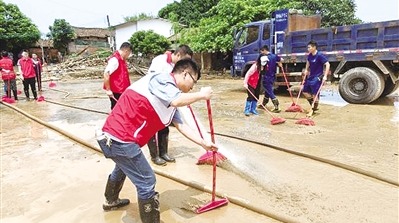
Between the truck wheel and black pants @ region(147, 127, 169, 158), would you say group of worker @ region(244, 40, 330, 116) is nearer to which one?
the truck wheel

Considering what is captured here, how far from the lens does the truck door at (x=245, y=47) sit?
11.9 meters

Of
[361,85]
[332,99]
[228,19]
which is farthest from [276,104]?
[228,19]

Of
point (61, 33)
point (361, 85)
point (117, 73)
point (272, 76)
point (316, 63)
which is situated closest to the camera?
point (117, 73)

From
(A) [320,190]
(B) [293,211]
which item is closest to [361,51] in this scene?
(A) [320,190]

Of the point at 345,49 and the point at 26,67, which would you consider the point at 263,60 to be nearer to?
the point at 345,49

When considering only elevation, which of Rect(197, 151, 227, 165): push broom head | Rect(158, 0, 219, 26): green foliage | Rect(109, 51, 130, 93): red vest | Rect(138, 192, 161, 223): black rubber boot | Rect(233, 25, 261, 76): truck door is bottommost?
Rect(197, 151, 227, 165): push broom head

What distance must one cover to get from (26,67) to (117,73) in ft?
24.4

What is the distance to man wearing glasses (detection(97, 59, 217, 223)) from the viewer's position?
8.18ft

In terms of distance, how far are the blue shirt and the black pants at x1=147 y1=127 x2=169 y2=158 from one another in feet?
14.3

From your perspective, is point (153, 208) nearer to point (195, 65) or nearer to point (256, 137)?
point (195, 65)

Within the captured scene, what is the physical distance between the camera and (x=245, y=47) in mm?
12148

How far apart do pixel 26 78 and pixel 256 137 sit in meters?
8.82

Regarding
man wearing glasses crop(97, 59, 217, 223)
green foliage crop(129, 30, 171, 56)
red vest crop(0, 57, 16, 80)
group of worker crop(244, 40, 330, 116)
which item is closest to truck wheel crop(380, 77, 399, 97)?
group of worker crop(244, 40, 330, 116)

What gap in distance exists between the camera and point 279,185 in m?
3.73
